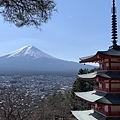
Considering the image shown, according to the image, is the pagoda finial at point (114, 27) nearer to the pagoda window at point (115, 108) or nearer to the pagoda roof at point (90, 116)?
the pagoda window at point (115, 108)

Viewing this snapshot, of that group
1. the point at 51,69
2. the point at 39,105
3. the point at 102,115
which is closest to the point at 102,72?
the point at 102,115

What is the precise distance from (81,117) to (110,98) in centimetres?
229

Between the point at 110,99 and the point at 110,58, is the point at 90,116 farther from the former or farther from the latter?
the point at 110,58

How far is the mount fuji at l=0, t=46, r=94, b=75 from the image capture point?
130625 mm

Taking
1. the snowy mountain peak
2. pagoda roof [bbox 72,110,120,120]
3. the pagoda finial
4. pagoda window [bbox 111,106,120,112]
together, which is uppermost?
the snowy mountain peak

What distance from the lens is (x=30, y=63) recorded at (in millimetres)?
135875

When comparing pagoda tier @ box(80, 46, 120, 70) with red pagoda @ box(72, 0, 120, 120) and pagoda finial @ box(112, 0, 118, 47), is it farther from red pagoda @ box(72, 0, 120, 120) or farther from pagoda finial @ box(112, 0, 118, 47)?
pagoda finial @ box(112, 0, 118, 47)

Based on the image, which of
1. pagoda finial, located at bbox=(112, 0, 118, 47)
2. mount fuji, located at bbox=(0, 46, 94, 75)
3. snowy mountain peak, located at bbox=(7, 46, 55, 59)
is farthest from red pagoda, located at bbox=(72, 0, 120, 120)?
snowy mountain peak, located at bbox=(7, 46, 55, 59)

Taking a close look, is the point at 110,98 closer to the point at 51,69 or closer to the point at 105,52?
the point at 105,52

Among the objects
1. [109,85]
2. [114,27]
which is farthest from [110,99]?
[114,27]

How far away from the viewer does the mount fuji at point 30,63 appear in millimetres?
130625

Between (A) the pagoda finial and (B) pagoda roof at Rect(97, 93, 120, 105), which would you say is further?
(A) the pagoda finial

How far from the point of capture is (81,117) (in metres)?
12.2

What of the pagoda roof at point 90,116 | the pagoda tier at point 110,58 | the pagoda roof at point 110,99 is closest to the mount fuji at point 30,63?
the pagoda roof at point 90,116
